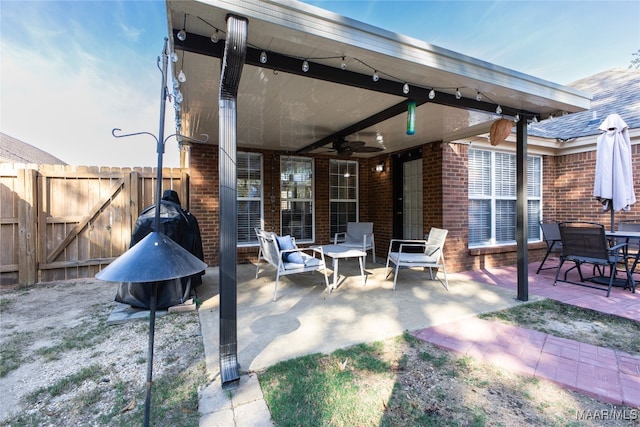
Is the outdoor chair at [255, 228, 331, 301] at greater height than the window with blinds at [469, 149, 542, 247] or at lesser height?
lesser

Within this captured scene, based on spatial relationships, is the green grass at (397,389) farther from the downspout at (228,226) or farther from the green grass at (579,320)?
the downspout at (228,226)

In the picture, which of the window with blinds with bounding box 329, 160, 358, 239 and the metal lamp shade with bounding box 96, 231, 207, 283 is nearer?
the metal lamp shade with bounding box 96, 231, 207, 283

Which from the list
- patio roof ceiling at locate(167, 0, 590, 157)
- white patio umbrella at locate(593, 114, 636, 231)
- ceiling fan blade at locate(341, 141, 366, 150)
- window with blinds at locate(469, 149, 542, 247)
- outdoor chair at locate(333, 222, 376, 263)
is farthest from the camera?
outdoor chair at locate(333, 222, 376, 263)

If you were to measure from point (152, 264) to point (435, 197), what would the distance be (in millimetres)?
5124

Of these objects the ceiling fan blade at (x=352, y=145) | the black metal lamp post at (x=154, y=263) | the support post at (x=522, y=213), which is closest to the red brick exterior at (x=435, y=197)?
the support post at (x=522, y=213)

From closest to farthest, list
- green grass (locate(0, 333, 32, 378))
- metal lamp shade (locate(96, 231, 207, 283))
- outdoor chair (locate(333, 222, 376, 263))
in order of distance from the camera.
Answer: metal lamp shade (locate(96, 231, 207, 283)), green grass (locate(0, 333, 32, 378)), outdoor chair (locate(333, 222, 376, 263))

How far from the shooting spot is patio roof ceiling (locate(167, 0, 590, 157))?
1.98 meters

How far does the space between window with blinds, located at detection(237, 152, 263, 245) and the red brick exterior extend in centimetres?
16

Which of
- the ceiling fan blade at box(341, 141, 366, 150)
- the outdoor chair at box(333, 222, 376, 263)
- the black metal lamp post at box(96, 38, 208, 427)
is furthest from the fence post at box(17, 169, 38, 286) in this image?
the outdoor chair at box(333, 222, 376, 263)

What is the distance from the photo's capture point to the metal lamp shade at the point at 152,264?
130 centimetres

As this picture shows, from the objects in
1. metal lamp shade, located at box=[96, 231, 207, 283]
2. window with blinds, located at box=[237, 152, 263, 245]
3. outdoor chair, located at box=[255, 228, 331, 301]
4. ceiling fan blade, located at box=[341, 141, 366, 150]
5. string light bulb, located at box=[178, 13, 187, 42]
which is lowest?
outdoor chair, located at box=[255, 228, 331, 301]

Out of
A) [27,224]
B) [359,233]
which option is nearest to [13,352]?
[27,224]

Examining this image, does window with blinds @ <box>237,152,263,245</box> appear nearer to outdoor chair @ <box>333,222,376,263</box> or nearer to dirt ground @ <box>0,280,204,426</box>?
outdoor chair @ <box>333,222,376,263</box>

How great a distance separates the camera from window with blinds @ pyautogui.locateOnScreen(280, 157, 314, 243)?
6629 mm
